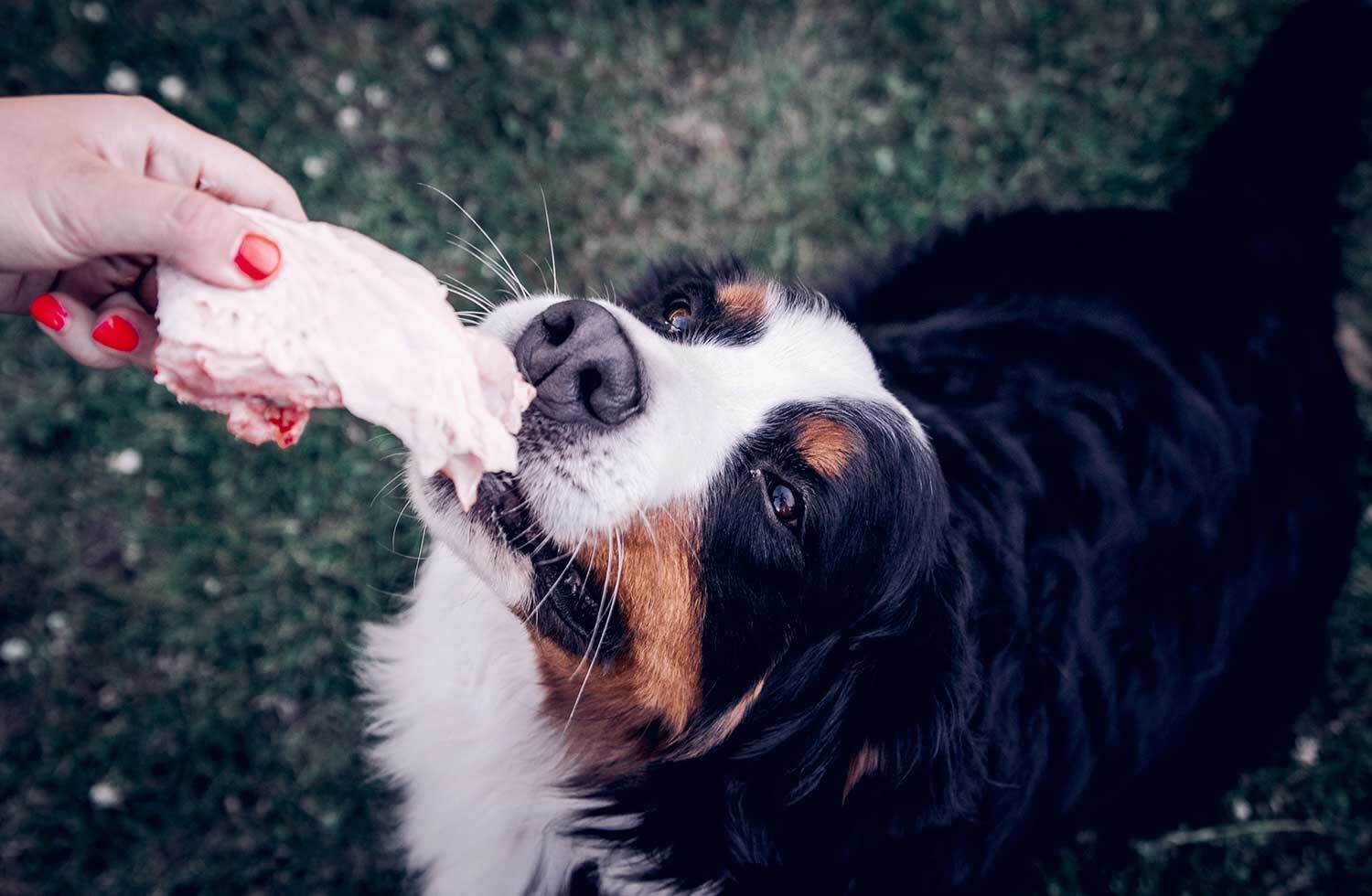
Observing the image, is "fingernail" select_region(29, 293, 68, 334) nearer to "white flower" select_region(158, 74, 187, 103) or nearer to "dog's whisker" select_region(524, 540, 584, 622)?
"dog's whisker" select_region(524, 540, 584, 622)

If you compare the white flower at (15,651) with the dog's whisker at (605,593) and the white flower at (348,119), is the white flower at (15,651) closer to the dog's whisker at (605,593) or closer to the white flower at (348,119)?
the white flower at (348,119)

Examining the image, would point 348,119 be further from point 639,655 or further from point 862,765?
point 862,765

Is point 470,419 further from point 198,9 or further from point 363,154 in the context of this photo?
point 198,9

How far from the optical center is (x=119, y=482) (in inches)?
134

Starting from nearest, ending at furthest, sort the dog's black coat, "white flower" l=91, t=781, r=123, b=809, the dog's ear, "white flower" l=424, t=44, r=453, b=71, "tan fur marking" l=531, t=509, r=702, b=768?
"tan fur marking" l=531, t=509, r=702, b=768
the dog's ear
the dog's black coat
"white flower" l=91, t=781, r=123, b=809
"white flower" l=424, t=44, r=453, b=71

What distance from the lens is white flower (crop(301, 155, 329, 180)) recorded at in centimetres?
373

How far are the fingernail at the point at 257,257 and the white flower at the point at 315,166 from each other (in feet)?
8.08

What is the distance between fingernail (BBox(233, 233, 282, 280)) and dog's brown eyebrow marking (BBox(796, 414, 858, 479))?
1.05 metres

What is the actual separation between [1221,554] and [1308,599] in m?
0.51

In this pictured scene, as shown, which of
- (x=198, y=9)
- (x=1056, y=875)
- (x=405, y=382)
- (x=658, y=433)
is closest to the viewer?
(x=405, y=382)


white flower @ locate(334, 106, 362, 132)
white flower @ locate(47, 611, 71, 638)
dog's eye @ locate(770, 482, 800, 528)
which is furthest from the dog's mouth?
white flower @ locate(334, 106, 362, 132)


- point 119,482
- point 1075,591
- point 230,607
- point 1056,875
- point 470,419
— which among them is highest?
point 470,419

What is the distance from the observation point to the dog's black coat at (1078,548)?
2.06 m

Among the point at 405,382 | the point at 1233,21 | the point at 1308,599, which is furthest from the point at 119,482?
the point at 1233,21
